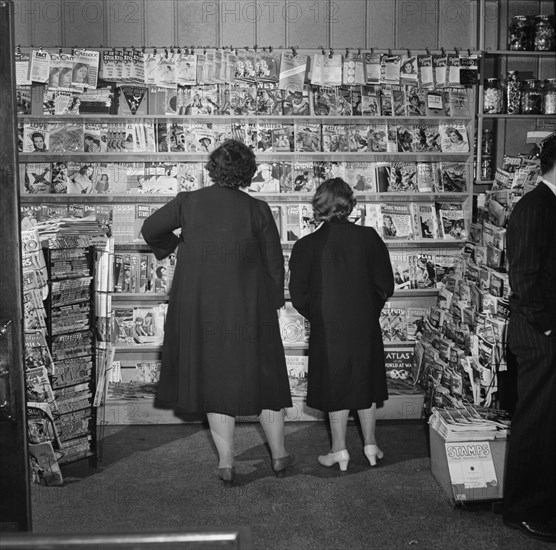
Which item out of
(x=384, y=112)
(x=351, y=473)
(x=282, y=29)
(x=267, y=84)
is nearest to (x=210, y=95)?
(x=267, y=84)

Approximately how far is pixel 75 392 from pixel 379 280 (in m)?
1.57

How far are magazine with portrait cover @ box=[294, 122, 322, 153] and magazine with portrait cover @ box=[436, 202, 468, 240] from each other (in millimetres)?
933

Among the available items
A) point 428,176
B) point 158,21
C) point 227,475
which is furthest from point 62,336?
point 428,176

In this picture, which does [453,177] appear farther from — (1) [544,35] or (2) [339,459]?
(2) [339,459]

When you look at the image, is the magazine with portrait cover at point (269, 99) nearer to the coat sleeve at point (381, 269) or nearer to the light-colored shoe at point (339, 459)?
the coat sleeve at point (381, 269)

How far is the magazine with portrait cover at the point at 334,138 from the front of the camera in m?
5.03

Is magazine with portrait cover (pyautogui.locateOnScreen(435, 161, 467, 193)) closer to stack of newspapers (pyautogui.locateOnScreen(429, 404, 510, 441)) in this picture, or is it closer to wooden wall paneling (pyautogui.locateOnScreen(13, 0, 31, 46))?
stack of newspapers (pyautogui.locateOnScreen(429, 404, 510, 441))

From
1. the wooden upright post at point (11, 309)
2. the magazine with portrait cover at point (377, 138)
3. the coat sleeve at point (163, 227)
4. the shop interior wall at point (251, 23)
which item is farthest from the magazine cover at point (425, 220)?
the wooden upright post at point (11, 309)

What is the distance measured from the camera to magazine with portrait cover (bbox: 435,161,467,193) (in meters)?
5.08

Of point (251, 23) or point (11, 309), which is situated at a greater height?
point (251, 23)

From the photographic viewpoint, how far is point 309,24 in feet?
16.8

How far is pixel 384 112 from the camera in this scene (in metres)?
5.02

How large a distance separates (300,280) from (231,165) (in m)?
0.70

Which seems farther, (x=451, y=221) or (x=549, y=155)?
(x=451, y=221)
